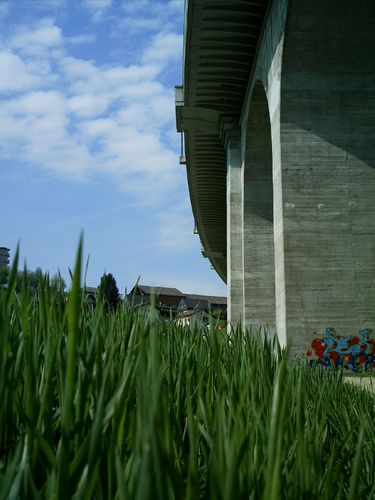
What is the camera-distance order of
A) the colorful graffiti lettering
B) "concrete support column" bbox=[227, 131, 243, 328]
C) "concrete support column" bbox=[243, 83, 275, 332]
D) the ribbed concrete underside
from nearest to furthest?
the colorful graffiti lettering → the ribbed concrete underside → "concrete support column" bbox=[243, 83, 275, 332] → "concrete support column" bbox=[227, 131, 243, 328]

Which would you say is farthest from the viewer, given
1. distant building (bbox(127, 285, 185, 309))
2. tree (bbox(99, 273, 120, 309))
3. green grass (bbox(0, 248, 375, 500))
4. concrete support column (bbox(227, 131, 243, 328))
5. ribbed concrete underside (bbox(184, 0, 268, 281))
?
concrete support column (bbox(227, 131, 243, 328))

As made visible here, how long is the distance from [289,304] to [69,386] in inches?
608

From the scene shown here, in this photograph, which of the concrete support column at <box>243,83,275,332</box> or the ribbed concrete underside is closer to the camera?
the ribbed concrete underside

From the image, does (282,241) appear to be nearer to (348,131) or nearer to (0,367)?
(348,131)

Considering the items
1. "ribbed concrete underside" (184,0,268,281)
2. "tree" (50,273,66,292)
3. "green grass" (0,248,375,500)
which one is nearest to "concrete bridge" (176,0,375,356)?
"ribbed concrete underside" (184,0,268,281)

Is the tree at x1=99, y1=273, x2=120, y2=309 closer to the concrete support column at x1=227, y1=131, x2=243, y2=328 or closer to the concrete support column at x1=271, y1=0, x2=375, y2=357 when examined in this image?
the concrete support column at x1=271, y1=0, x2=375, y2=357

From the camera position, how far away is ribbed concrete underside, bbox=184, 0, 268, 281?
65.6 feet

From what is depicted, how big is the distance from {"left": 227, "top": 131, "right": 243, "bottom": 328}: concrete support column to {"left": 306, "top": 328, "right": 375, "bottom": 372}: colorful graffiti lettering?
11843mm

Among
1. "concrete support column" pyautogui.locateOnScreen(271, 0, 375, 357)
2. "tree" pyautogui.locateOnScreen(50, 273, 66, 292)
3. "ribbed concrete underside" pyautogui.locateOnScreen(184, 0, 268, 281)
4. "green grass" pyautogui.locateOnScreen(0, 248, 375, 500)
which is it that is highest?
"ribbed concrete underside" pyautogui.locateOnScreen(184, 0, 268, 281)

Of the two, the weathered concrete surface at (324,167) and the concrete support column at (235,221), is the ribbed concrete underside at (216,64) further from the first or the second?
the weathered concrete surface at (324,167)

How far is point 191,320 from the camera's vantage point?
316 cm

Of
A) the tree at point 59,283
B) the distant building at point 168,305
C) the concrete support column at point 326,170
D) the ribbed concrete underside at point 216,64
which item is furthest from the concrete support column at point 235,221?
the tree at point 59,283

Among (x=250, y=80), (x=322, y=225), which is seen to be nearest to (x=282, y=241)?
(x=322, y=225)

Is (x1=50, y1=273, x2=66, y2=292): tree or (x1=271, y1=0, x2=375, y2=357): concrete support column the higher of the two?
(x1=271, y1=0, x2=375, y2=357): concrete support column
